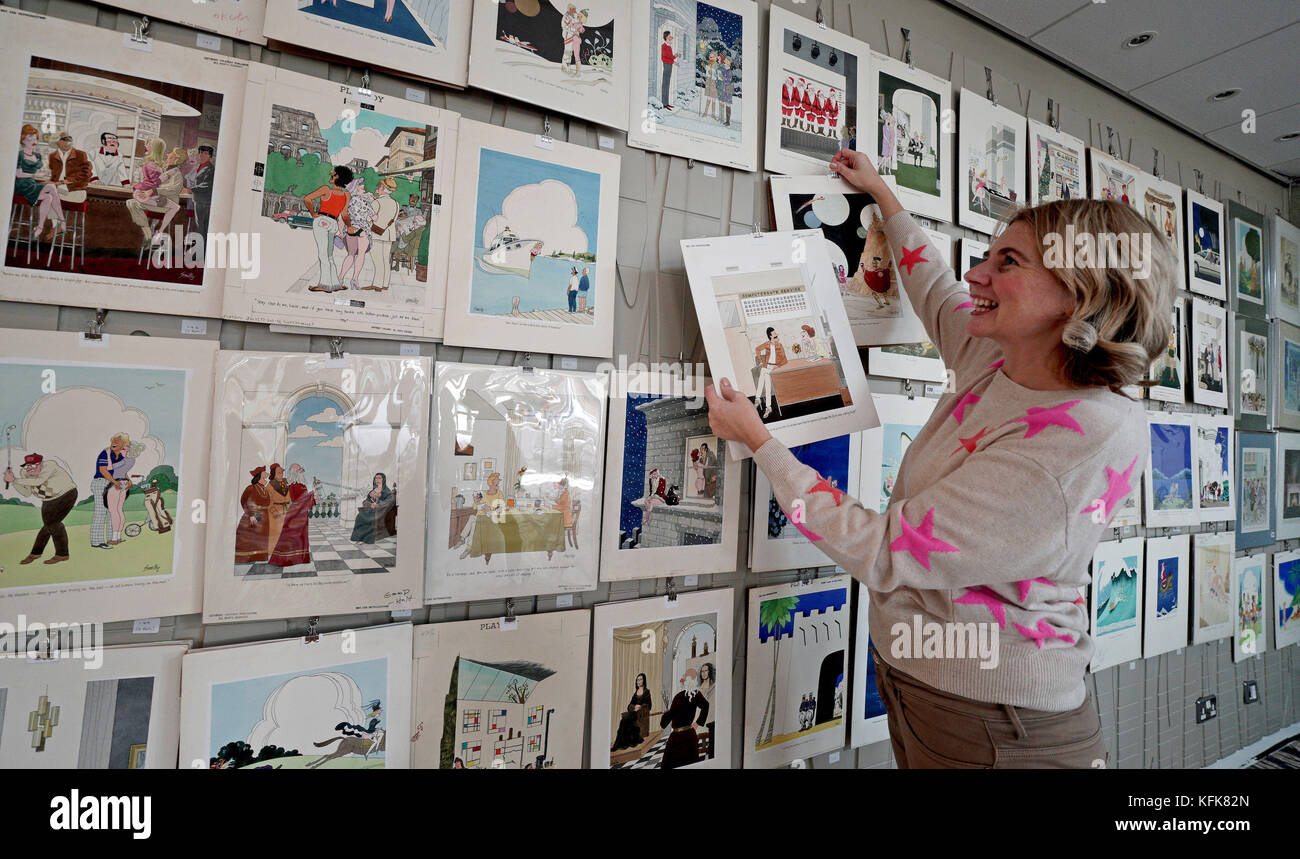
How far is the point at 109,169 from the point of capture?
924 mm

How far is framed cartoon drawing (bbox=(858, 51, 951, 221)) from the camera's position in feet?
5.38

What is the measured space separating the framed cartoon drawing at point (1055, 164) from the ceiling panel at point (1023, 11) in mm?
281

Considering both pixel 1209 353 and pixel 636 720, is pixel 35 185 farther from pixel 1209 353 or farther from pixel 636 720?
pixel 1209 353

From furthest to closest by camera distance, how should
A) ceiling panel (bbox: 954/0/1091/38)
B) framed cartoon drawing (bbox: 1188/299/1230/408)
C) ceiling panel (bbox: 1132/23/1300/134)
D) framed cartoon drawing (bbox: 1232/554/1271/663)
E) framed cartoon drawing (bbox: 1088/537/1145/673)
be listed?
1. framed cartoon drawing (bbox: 1232/554/1271/663)
2. framed cartoon drawing (bbox: 1188/299/1230/408)
3. framed cartoon drawing (bbox: 1088/537/1145/673)
4. ceiling panel (bbox: 1132/23/1300/134)
5. ceiling panel (bbox: 954/0/1091/38)

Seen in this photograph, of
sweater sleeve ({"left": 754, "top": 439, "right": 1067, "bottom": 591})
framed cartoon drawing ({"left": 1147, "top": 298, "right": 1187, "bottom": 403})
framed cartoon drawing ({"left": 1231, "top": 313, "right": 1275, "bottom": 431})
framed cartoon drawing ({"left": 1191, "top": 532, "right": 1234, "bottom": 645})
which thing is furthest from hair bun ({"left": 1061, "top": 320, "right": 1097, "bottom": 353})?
framed cartoon drawing ({"left": 1231, "top": 313, "right": 1275, "bottom": 431})

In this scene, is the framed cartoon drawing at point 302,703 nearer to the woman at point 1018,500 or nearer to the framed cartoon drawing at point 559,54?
the woman at point 1018,500

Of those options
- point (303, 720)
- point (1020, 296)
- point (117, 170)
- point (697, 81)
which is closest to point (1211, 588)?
point (1020, 296)

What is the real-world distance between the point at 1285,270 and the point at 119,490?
4391mm

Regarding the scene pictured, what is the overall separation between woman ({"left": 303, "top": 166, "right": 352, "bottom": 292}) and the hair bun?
3.95ft

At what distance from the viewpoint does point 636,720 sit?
4.31 feet

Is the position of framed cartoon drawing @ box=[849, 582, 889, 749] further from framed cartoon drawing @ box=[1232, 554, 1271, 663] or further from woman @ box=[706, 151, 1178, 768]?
framed cartoon drawing @ box=[1232, 554, 1271, 663]

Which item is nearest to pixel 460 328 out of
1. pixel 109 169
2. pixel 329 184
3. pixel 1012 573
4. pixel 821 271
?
pixel 329 184

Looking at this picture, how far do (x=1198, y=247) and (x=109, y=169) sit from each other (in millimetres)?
3470

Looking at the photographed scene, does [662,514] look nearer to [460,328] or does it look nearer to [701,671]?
[701,671]
